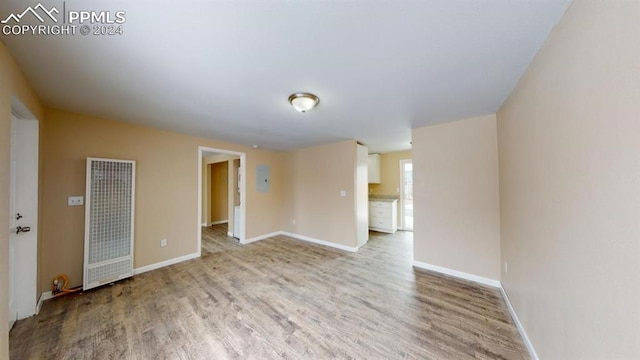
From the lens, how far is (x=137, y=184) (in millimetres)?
3061

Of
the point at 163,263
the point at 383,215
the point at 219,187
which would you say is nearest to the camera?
the point at 163,263

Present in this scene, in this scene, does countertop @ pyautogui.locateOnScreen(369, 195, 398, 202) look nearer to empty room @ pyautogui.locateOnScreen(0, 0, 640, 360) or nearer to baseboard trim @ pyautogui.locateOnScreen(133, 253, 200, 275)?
empty room @ pyautogui.locateOnScreen(0, 0, 640, 360)

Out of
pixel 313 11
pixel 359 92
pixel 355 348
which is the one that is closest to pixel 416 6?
pixel 313 11

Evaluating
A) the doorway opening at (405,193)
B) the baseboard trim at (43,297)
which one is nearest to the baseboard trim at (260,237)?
the baseboard trim at (43,297)

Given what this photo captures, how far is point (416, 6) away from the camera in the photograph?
3.44 ft

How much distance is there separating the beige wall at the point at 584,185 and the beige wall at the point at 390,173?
4243 mm

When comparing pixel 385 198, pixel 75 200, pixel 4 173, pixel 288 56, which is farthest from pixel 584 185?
pixel 385 198

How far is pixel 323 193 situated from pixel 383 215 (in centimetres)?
214

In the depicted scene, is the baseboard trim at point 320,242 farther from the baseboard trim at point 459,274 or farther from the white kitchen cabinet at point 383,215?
the white kitchen cabinet at point 383,215

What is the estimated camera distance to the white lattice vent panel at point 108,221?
2.58 meters

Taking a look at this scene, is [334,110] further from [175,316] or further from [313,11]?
[175,316]

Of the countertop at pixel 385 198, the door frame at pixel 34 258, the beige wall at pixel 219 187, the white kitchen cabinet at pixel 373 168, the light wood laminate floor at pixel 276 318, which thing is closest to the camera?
the light wood laminate floor at pixel 276 318

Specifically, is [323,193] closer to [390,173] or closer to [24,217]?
[390,173]

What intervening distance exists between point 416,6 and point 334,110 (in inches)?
58.8
